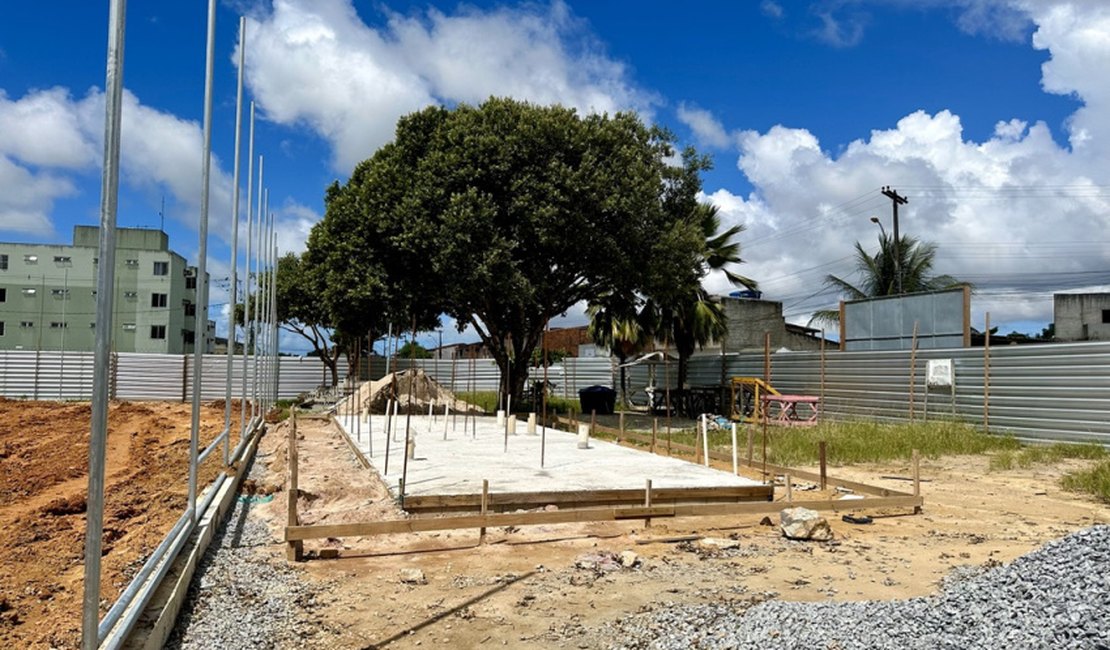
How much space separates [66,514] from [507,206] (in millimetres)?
12240

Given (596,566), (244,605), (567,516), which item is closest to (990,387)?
(567,516)

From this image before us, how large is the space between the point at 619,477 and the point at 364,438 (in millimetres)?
6579

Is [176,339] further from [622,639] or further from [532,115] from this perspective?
[622,639]

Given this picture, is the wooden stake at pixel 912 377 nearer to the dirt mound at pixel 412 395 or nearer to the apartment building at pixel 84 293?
the dirt mound at pixel 412 395

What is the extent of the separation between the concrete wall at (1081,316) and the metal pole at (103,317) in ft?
97.6

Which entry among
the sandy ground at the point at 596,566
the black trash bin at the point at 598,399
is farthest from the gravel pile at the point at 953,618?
the black trash bin at the point at 598,399

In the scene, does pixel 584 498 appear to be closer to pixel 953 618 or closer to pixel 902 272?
pixel 953 618

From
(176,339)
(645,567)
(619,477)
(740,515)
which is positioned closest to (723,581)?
(645,567)

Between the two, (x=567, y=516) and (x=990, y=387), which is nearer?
(x=567, y=516)

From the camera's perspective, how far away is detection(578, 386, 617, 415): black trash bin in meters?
24.2

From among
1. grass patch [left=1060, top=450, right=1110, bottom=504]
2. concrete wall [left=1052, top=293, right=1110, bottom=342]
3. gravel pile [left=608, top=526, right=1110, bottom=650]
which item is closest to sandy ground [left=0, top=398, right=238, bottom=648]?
gravel pile [left=608, top=526, right=1110, bottom=650]

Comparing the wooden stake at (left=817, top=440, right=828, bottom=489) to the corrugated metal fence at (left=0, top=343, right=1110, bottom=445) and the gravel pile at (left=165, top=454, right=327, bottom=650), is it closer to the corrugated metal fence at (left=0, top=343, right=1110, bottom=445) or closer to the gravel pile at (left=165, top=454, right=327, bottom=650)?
the gravel pile at (left=165, top=454, right=327, bottom=650)

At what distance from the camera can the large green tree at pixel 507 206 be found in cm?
1761

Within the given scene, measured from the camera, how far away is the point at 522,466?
10078 millimetres
